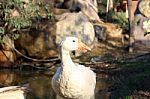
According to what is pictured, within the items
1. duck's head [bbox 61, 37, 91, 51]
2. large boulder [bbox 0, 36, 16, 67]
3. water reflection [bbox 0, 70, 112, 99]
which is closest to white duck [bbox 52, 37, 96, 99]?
duck's head [bbox 61, 37, 91, 51]

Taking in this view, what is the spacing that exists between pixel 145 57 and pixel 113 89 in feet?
10.8

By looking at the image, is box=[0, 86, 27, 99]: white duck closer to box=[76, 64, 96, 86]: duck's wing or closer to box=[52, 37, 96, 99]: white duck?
box=[52, 37, 96, 99]: white duck

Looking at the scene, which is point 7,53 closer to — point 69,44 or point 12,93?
point 69,44

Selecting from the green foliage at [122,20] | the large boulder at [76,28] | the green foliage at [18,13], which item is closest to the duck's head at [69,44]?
the green foliage at [18,13]

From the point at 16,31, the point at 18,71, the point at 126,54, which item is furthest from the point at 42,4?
the point at 126,54

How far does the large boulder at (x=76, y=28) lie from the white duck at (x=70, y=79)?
6970 mm

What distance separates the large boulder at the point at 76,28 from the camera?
14.5 metres

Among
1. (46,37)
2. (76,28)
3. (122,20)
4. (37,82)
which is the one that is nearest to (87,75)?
(37,82)

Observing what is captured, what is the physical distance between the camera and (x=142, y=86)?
973 centimetres

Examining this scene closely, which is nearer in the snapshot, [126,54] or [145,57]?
[145,57]

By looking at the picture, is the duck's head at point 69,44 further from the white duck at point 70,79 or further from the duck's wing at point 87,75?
the duck's wing at point 87,75

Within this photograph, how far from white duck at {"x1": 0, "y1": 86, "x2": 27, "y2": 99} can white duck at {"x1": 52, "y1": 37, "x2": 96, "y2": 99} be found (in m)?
0.62

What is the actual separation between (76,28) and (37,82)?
3.58 metres

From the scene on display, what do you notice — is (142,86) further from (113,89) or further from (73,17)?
(73,17)
